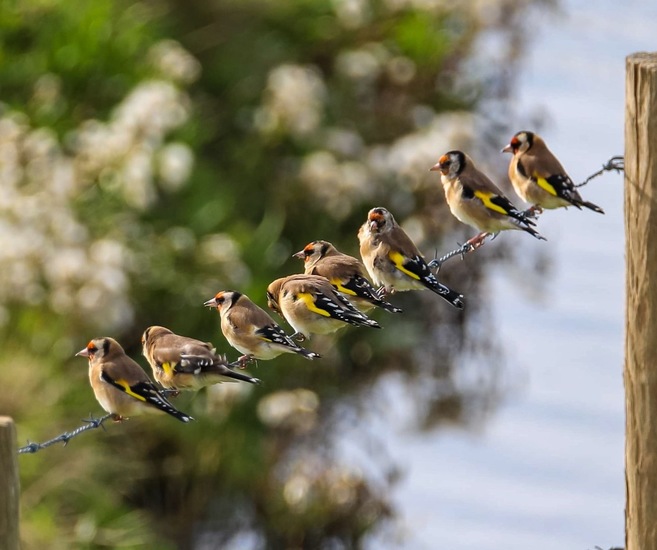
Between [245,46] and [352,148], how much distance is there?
1.66 meters

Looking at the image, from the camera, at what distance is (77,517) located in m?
7.83

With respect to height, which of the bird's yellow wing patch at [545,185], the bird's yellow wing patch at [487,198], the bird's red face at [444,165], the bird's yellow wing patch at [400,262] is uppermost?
the bird's red face at [444,165]

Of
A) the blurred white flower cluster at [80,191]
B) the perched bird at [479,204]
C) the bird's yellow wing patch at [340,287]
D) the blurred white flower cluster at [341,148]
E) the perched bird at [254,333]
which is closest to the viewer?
the perched bird at [254,333]

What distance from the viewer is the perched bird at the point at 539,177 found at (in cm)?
359

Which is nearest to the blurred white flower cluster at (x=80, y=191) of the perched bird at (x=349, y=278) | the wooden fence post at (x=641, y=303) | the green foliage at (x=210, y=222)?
the green foliage at (x=210, y=222)

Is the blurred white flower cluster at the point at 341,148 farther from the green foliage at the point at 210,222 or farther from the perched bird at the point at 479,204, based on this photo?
the perched bird at the point at 479,204

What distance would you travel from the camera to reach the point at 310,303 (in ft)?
11.0

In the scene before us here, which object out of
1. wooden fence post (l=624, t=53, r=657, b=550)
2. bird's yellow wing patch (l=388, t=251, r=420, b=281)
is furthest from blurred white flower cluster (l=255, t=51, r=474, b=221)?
wooden fence post (l=624, t=53, r=657, b=550)

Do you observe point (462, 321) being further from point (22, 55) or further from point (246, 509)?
point (22, 55)

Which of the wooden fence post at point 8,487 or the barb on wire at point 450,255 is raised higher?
the barb on wire at point 450,255

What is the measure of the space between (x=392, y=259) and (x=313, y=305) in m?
0.39

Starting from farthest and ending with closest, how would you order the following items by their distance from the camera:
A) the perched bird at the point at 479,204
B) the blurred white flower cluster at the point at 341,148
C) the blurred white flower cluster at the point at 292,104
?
the blurred white flower cluster at the point at 292,104 < the blurred white flower cluster at the point at 341,148 < the perched bird at the point at 479,204

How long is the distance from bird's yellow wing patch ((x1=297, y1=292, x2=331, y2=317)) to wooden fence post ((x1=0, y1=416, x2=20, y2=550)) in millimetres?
727

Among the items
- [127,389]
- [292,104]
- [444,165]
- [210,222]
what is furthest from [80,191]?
[127,389]
